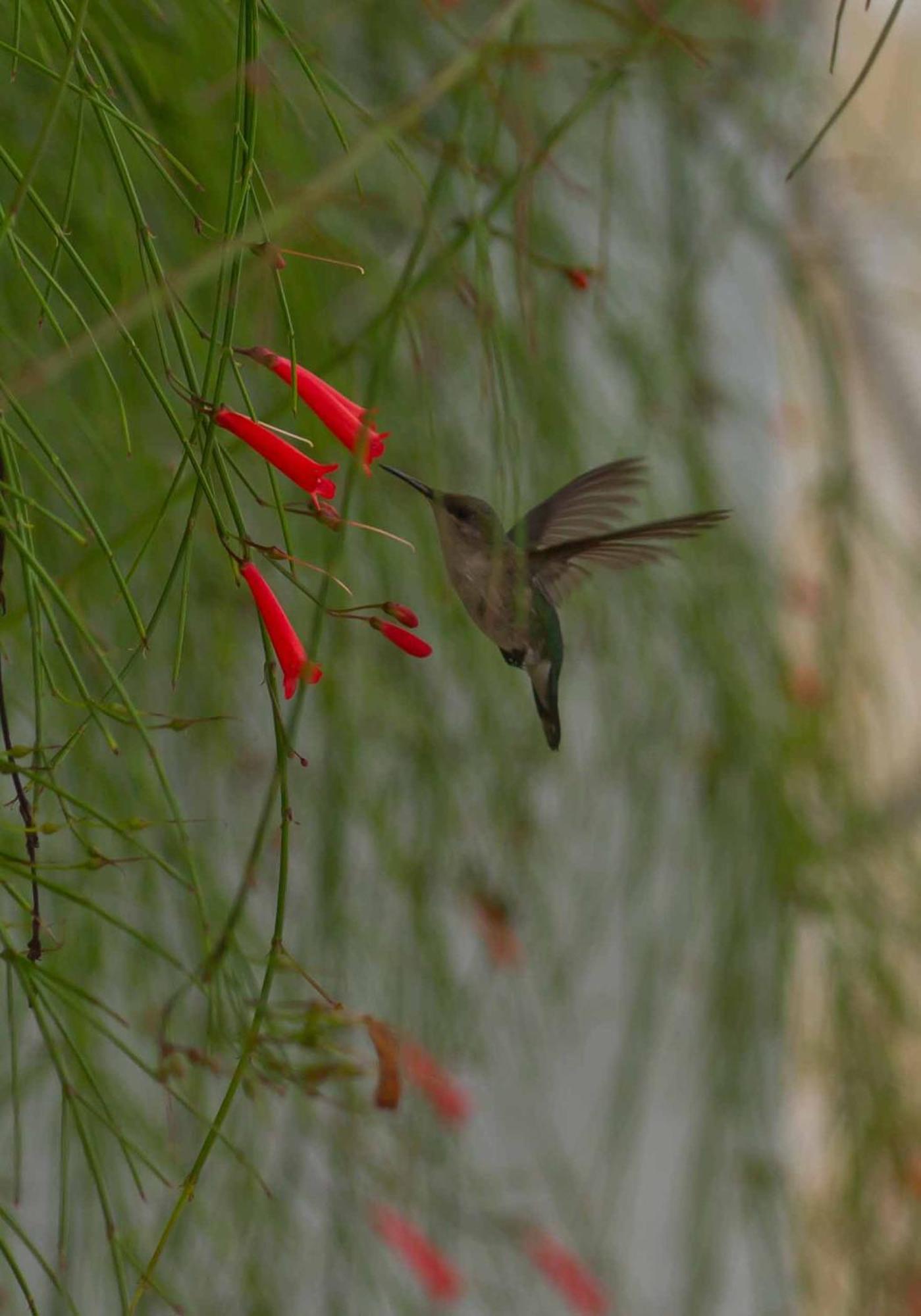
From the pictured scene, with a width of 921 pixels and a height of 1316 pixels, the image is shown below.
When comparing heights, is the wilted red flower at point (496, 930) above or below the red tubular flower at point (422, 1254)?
above

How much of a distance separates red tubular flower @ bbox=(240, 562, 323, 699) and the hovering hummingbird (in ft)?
0.13

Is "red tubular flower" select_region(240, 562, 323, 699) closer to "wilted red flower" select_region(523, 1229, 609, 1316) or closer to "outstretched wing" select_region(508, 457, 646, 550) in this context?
"outstretched wing" select_region(508, 457, 646, 550)

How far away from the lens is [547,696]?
49 centimetres

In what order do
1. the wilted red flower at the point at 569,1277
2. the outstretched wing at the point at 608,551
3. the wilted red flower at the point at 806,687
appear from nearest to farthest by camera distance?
1. the outstretched wing at the point at 608,551
2. the wilted red flower at the point at 806,687
3. the wilted red flower at the point at 569,1277

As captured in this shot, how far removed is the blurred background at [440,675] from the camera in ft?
1.99

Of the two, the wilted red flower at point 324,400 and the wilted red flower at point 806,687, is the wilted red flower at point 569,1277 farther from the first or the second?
the wilted red flower at point 324,400

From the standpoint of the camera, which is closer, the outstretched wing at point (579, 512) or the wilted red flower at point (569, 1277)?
the outstretched wing at point (579, 512)

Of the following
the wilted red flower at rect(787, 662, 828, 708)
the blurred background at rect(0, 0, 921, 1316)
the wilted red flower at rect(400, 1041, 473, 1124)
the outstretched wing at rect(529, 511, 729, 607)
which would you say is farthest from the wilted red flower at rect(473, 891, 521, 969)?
the outstretched wing at rect(529, 511, 729, 607)

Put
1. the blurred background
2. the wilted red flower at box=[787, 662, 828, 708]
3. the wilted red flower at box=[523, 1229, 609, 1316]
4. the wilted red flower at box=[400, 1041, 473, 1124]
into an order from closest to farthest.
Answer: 1. the blurred background
2. the wilted red flower at box=[400, 1041, 473, 1124]
3. the wilted red flower at box=[787, 662, 828, 708]
4. the wilted red flower at box=[523, 1229, 609, 1316]

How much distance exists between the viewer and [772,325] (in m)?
1.62

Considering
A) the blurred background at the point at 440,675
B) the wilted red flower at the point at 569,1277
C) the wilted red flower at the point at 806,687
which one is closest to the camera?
the blurred background at the point at 440,675

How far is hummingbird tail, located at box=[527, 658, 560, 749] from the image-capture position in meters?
0.46

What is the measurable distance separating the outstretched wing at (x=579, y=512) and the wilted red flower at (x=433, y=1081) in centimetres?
55

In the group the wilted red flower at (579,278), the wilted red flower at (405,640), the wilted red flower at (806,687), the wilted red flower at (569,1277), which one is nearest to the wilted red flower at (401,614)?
the wilted red flower at (405,640)
